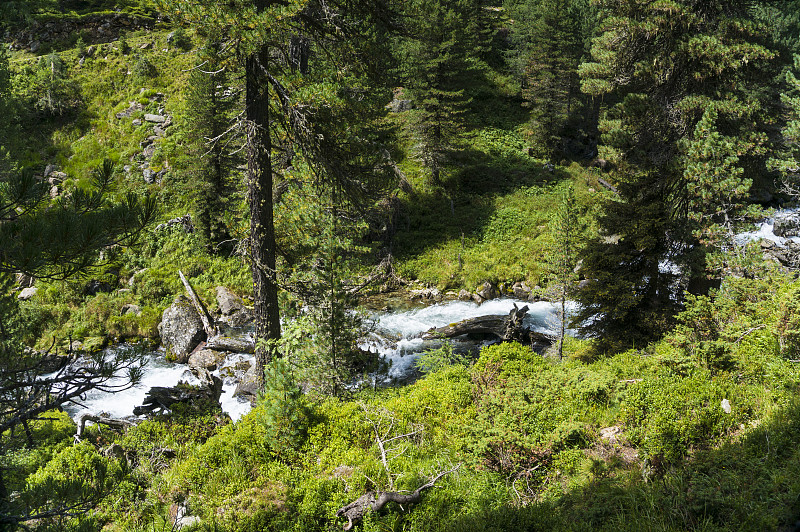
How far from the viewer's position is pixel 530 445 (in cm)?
648

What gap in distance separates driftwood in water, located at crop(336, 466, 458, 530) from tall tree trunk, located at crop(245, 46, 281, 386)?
3250mm

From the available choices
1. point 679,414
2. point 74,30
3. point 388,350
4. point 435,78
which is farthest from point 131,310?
point 74,30

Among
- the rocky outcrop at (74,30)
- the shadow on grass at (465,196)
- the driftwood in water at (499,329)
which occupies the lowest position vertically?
the driftwood in water at (499,329)

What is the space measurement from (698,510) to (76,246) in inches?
254

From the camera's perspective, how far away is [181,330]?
58.1 feet

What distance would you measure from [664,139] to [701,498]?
1000 centimetres

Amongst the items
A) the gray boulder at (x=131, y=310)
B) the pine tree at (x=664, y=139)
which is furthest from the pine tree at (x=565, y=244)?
the gray boulder at (x=131, y=310)

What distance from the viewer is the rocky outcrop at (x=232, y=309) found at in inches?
766

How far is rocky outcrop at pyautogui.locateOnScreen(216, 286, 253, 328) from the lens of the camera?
19.5 meters

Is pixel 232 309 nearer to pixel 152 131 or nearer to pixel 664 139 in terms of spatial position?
pixel 152 131

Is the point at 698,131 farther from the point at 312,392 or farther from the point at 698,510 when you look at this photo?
the point at 312,392

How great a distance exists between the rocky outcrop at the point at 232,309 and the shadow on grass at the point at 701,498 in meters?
16.1

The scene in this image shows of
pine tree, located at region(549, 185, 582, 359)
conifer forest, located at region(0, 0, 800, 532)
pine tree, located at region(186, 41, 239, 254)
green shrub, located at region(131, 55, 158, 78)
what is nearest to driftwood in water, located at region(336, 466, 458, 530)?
conifer forest, located at region(0, 0, 800, 532)

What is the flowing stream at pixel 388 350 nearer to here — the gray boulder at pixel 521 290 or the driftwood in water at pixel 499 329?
the driftwood in water at pixel 499 329
